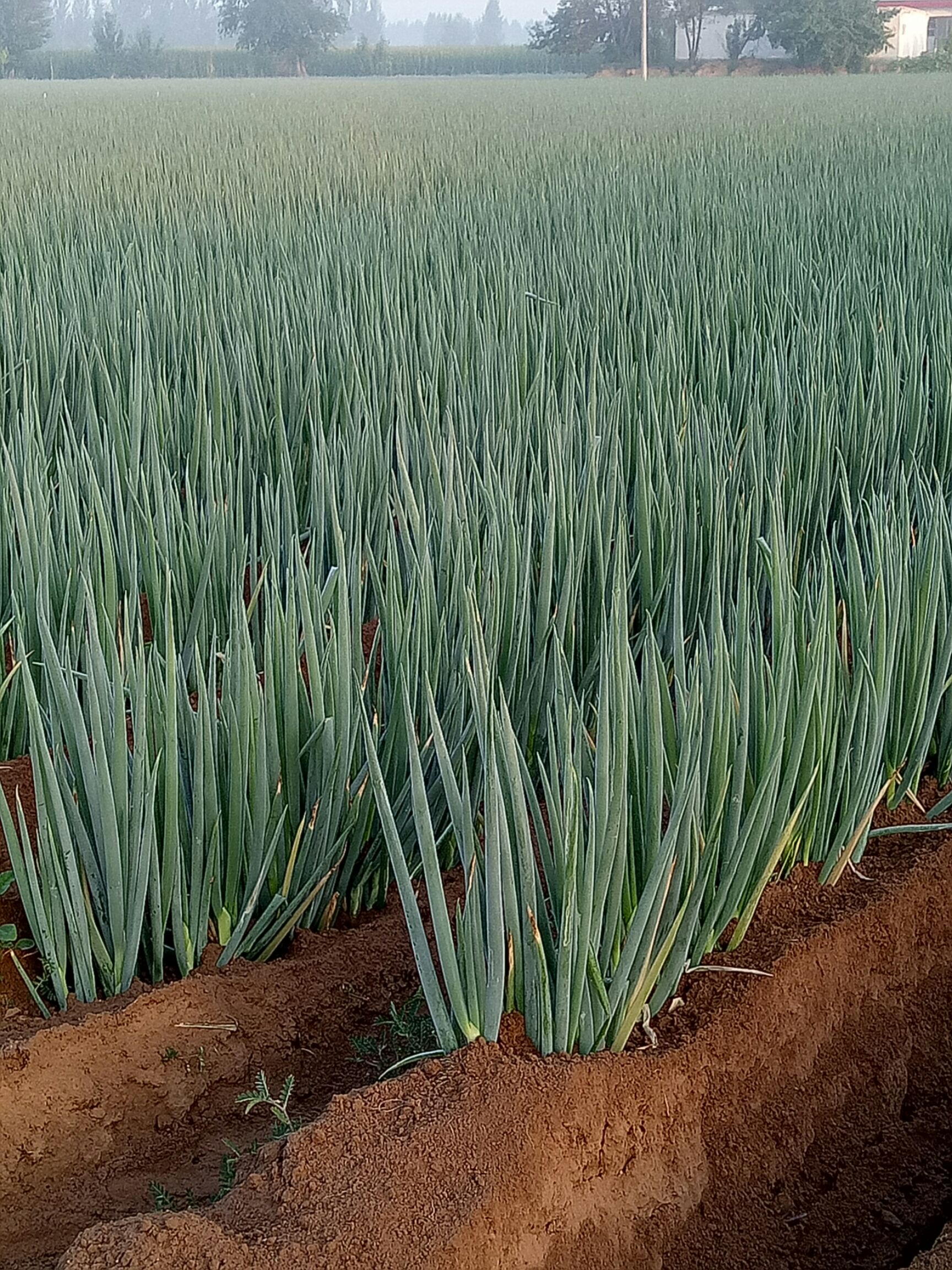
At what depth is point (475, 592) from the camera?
5.35ft

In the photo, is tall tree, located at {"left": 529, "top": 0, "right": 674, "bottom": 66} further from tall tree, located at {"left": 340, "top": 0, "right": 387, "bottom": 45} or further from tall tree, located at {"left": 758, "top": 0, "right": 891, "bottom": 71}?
tall tree, located at {"left": 340, "top": 0, "right": 387, "bottom": 45}

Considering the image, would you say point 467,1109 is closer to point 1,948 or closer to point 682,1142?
point 682,1142

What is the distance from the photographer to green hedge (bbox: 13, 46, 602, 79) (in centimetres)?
4816

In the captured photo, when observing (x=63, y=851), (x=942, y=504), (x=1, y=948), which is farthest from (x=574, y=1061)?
(x=942, y=504)

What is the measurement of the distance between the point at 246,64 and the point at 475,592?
179 feet

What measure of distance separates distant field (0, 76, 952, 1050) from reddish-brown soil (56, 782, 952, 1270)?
6 centimetres

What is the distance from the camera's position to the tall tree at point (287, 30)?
167 feet

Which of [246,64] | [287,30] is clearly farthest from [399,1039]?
[287,30]

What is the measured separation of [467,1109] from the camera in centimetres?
106

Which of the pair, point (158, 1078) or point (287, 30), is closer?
point (158, 1078)

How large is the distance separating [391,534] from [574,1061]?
71 centimetres

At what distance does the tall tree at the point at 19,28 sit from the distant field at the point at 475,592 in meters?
53.7

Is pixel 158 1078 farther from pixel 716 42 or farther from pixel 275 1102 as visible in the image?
pixel 716 42

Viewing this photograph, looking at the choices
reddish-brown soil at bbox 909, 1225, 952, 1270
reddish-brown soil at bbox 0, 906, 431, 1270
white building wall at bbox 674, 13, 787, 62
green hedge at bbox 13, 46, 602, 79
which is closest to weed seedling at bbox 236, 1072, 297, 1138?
reddish-brown soil at bbox 0, 906, 431, 1270
